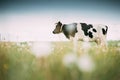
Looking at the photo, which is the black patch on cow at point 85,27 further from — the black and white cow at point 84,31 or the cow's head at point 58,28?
the cow's head at point 58,28

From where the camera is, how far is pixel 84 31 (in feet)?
7.72

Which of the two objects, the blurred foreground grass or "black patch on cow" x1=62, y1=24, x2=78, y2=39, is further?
"black patch on cow" x1=62, y1=24, x2=78, y2=39

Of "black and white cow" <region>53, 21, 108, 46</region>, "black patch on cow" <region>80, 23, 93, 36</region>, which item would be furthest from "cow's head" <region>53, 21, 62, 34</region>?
"black patch on cow" <region>80, 23, 93, 36</region>

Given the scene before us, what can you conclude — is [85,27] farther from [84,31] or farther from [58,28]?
[58,28]

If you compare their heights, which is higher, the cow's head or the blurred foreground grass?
the cow's head

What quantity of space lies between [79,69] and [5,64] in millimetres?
479

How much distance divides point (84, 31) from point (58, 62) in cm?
28

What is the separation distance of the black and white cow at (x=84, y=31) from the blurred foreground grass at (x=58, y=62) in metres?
0.05

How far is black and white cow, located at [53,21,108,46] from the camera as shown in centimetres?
234

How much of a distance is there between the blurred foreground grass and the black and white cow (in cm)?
5

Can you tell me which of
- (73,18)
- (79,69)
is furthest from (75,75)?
(73,18)

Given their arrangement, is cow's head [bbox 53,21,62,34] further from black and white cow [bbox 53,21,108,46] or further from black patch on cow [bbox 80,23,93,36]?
black patch on cow [bbox 80,23,93,36]

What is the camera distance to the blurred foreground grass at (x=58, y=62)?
223 centimetres

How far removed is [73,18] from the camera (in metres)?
2.33
